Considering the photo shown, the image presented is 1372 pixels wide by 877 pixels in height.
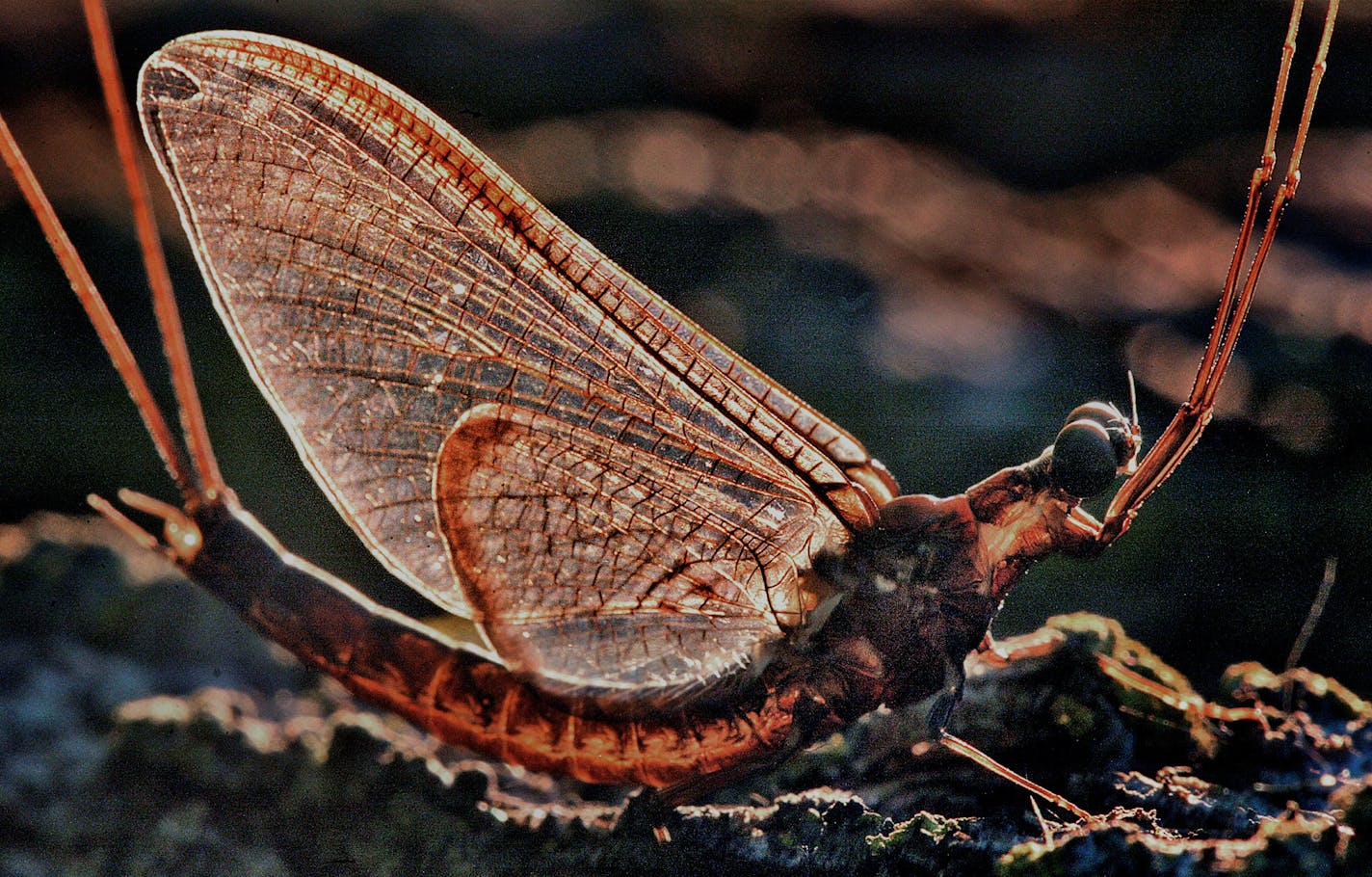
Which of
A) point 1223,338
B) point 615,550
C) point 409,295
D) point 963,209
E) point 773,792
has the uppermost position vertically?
point 963,209

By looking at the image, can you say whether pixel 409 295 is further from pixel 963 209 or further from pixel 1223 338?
pixel 963 209

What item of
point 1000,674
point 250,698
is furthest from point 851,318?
point 250,698

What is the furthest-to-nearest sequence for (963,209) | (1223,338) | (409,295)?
(963,209)
(409,295)
(1223,338)

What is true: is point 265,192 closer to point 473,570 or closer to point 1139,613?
point 473,570

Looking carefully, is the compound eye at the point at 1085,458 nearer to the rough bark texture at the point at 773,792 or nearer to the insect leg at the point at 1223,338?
the insect leg at the point at 1223,338

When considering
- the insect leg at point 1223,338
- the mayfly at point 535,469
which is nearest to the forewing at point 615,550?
the mayfly at point 535,469

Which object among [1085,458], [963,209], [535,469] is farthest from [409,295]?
[963,209]

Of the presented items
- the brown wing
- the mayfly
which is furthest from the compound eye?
the brown wing
